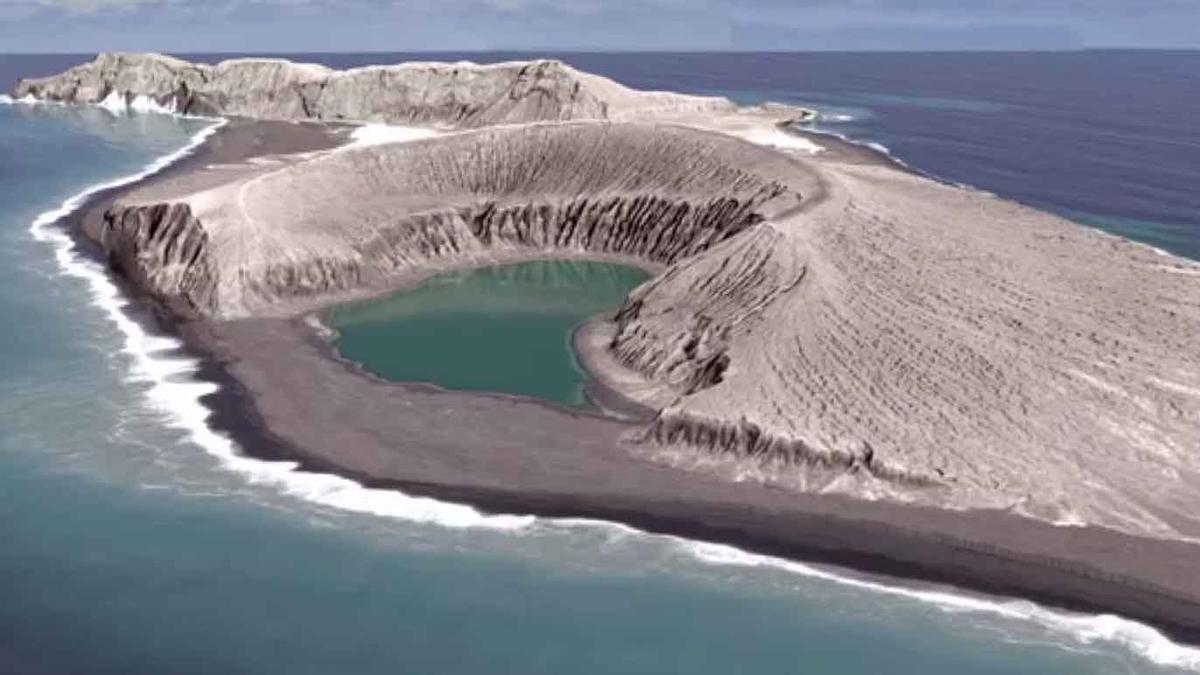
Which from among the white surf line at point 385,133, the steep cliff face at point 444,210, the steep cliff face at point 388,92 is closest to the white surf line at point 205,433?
the steep cliff face at point 444,210

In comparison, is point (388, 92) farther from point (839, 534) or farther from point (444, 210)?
point (839, 534)

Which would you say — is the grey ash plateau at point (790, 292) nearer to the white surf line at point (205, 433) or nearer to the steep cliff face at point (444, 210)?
the steep cliff face at point (444, 210)

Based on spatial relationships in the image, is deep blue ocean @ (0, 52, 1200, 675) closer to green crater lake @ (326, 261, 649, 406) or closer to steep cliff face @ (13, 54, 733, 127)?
green crater lake @ (326, 261, 649, 406)

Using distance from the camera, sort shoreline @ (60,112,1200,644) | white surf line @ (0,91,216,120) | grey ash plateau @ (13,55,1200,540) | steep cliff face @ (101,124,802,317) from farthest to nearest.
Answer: white surf line @ (0,91,216,120) < steep cliff face @ (101,124,802,317) < grey ash plateau @ (13,55,1200,540) < shoreline @ (60,112,1200,644)

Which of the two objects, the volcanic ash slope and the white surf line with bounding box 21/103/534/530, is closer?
the white surf line with bounding box 21/103/534/530

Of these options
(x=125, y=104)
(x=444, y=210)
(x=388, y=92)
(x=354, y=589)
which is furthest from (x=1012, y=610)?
(x=125, y=104)

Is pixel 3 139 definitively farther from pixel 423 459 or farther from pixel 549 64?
pixel 423 459

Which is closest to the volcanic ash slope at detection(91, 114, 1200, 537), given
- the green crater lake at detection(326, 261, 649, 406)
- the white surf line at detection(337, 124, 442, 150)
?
the green crater lake at detection(326, 261, 649, 406)

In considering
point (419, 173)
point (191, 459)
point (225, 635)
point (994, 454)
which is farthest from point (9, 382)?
point (994, 454)
